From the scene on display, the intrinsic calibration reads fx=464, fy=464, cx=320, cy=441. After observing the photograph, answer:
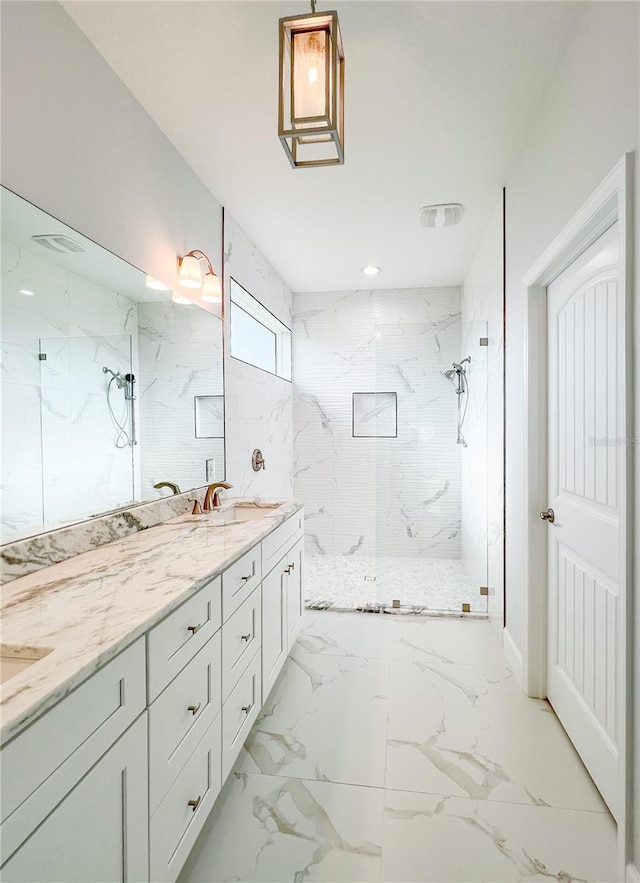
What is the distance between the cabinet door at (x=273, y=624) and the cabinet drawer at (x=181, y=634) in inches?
21.7

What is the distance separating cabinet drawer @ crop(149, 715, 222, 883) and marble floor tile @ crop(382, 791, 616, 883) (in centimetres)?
57

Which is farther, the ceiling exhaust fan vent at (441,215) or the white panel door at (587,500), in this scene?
the ceiling exhaust fan vent at (441,215)

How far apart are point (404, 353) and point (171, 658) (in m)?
3.45

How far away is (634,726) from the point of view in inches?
48.4

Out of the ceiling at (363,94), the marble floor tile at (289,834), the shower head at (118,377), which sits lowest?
the marble floor tile at (289,834)

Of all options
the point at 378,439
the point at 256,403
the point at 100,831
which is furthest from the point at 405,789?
the point at 378,439

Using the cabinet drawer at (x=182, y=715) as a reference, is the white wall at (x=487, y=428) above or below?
above

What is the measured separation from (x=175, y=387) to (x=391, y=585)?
90.3 inches

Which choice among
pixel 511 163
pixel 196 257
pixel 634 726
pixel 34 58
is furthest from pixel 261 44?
pixel 634 726

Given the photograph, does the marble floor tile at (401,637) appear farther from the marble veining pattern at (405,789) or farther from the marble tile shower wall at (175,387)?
the marble tile shower wall at (175,387)

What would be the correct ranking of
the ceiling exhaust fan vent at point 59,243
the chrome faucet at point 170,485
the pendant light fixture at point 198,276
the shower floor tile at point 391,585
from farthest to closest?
the shower floor tile at point 391,585
the pendant light fixture at point 198,276
the chrome faucet at point 170,485
the ceiling exhaust fan vent at point 59,243

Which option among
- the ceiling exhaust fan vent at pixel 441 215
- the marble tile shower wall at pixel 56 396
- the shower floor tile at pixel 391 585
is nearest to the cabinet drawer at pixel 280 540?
the marble tile shower wall at pixel 56 396

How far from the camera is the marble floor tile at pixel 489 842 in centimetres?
134

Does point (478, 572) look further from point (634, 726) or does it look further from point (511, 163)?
point (511, 163)
